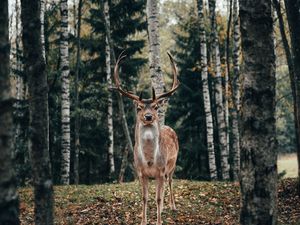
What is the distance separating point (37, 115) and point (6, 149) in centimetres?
150

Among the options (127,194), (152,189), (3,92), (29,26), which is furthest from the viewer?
(152,189)

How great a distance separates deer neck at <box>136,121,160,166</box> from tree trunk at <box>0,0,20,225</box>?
212 inches

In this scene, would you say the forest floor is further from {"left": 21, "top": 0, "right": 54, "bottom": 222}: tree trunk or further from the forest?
{"left": 21, "top": 0, "right": 54, "bottom": 222}: tree trunk

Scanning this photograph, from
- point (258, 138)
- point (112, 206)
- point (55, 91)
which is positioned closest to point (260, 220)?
point (258, 138)

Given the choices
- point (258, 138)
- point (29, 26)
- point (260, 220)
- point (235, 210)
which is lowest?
point (235, 210)

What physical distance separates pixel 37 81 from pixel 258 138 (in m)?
2.69

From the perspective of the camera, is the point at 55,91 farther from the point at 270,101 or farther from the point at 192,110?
the point at 270,101

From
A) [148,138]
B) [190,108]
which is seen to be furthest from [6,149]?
[190,108]

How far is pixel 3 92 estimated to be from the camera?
3.95m

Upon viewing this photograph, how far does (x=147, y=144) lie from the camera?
30.6 feet

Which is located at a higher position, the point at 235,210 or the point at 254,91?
the point at 254,91

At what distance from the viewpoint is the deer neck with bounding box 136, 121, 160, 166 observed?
30.5 ft

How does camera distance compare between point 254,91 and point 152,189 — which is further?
point 152,189

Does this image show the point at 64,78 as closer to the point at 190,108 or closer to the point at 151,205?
the point at 151,205
